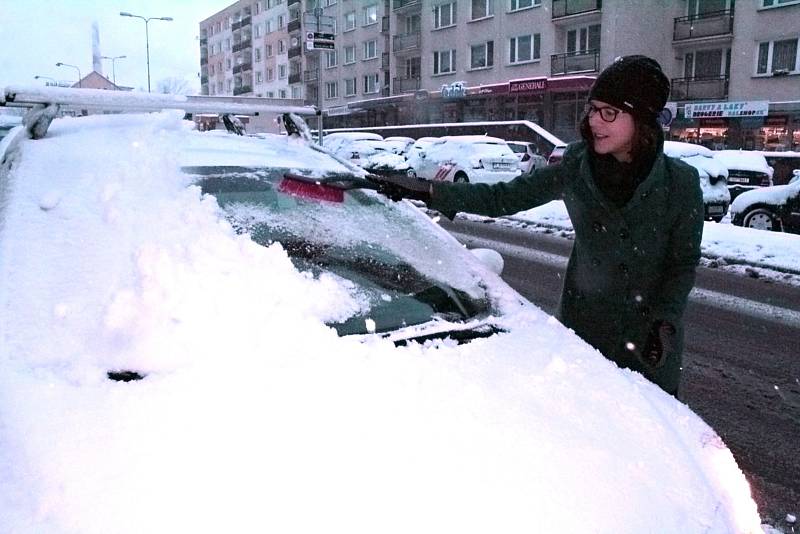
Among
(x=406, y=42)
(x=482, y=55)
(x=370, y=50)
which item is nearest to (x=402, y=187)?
(x=482, y=55)

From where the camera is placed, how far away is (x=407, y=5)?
41562mm

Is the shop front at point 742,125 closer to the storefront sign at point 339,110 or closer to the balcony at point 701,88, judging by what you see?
the balcony at point 701,88

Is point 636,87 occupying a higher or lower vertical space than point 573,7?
lower

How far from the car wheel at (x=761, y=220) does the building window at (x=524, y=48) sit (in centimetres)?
2350

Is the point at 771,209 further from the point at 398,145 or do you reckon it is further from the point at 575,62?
the point at 575,62

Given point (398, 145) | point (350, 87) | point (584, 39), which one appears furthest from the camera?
point (350, 87)

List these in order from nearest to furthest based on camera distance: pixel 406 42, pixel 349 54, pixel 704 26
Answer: pixel 704 26, pixel 406 42, pixel 349 54

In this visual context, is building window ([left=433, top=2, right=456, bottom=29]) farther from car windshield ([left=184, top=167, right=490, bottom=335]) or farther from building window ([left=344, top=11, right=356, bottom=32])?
car windshield ([left=184, top=167, right=490, bottom=335])

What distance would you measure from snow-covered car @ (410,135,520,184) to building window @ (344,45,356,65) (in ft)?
102

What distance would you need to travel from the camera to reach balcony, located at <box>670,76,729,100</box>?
90.1 ft

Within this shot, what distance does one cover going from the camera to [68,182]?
212 centimetres

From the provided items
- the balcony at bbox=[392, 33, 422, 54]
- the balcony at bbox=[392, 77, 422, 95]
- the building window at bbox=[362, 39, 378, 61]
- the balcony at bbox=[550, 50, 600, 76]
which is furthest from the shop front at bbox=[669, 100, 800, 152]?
the building window at bbox=[362, 39, 378, 61]

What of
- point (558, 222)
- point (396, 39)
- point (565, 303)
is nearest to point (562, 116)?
point (396, 39)

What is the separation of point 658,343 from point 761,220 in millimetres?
10776
